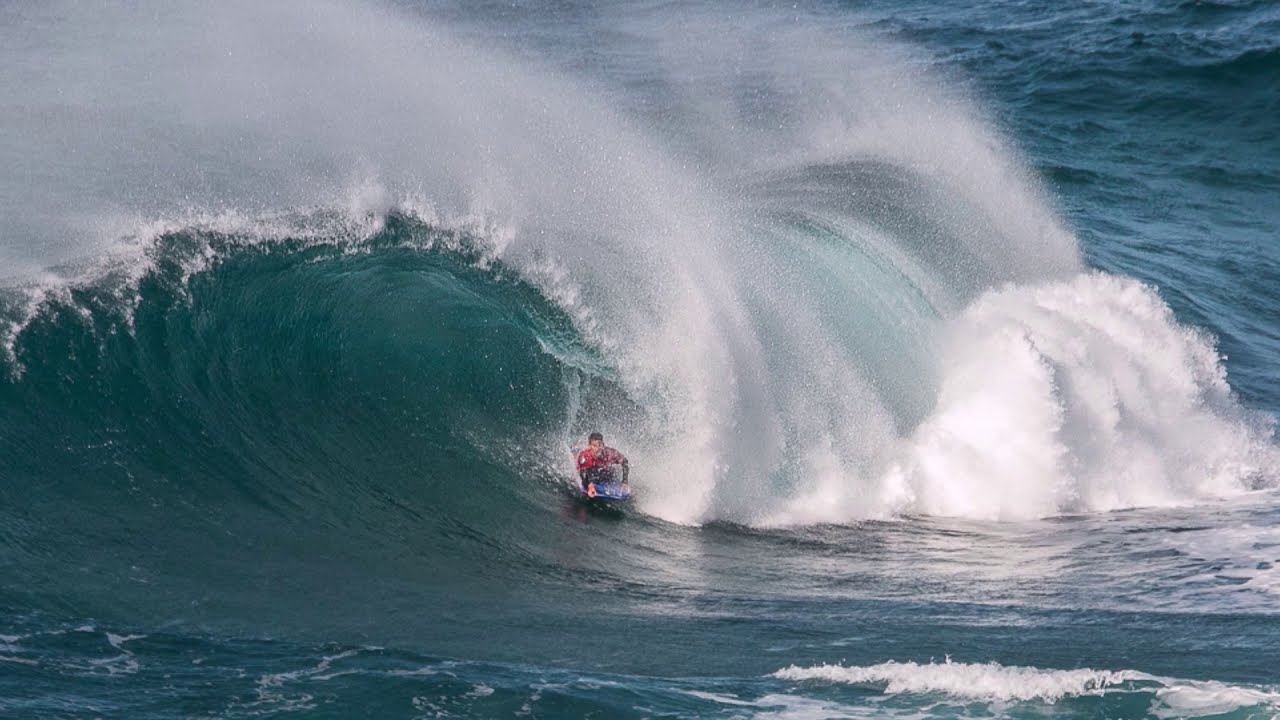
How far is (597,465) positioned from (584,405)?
69.6 inches

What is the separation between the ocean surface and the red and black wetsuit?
0.49 meters

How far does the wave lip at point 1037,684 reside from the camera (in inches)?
414

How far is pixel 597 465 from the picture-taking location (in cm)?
1521

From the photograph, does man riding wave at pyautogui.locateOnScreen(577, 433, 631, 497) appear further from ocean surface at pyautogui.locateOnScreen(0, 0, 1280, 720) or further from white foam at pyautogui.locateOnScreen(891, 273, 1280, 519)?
white foam at pyautogui.locateOnScreen(891, 273, 1280, 519)

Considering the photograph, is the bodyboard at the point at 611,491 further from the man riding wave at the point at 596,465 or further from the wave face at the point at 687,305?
the wave face at the point at 687,305

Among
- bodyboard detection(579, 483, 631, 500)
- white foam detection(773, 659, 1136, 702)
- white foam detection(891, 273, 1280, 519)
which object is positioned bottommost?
white foam detection(773, 659, 1136, 702)

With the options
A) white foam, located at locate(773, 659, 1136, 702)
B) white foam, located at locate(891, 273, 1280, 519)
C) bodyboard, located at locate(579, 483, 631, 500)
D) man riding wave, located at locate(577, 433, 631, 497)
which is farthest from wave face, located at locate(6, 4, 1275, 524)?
white foam, located at locate(773, 659, 1136, 702)

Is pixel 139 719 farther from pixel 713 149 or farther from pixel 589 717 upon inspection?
pixel 713 149

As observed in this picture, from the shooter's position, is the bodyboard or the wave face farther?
the wave face

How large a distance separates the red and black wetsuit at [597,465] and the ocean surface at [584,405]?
0.49 m

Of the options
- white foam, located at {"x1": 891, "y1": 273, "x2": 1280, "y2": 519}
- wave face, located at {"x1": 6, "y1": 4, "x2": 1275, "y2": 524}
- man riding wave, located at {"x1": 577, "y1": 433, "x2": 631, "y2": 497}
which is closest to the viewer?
man riding wave, located at {"x1": 577, "y1": 433, "x2": 631, "y2": 497}

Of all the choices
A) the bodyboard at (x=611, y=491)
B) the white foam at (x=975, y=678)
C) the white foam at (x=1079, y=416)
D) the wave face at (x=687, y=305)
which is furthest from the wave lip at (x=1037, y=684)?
the white foam at (x=1079, y=416)

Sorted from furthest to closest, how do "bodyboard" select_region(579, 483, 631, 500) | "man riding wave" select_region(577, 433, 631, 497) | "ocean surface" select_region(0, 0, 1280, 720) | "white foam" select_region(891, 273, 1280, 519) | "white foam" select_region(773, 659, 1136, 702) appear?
"white foam" select_region(891, 273, 1280, 519)
"man riding wave" select_region(577, 433, 631, 497)
"bodyboard" select_region(579, 483, 631, 500)
"ocean surface" select_region(0, 0, 1280, 720)
"white foam" select_region(773, 659, 1136, 702)

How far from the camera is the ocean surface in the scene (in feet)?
36.9
